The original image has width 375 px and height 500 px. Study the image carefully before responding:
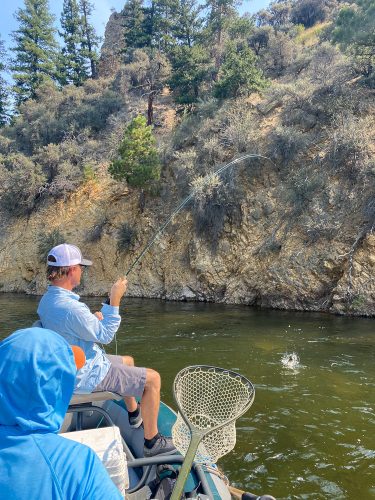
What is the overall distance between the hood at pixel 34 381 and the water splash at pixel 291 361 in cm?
724

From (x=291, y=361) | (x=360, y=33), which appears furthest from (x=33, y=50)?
(x=291, y=361)

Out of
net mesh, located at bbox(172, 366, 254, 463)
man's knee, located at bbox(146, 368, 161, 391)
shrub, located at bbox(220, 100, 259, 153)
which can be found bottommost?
net mesh, located at bbox(172, 366, 254, 463)

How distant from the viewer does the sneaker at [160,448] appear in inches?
148

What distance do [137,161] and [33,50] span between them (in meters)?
23.1

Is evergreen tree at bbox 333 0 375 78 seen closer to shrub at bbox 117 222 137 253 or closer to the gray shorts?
shrub at bbox 117 222 137 253

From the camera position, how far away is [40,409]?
4.51 ft

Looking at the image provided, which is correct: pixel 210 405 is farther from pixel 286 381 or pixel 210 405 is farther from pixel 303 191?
pixel 303 191

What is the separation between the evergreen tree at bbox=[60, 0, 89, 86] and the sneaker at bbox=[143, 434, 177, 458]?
3985 centimetres

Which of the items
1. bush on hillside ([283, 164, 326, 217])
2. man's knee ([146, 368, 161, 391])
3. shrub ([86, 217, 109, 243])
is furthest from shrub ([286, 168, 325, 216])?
man's knee ([146, 368, 161, 391])

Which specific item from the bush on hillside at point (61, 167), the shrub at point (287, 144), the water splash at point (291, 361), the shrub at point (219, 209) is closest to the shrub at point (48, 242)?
the bush on hillside at point (61, 167)

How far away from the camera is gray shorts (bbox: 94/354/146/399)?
3.85 meters

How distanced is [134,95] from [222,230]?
65.0ft

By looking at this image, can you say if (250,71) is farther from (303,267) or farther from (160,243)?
(303,267)

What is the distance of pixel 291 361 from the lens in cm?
847
